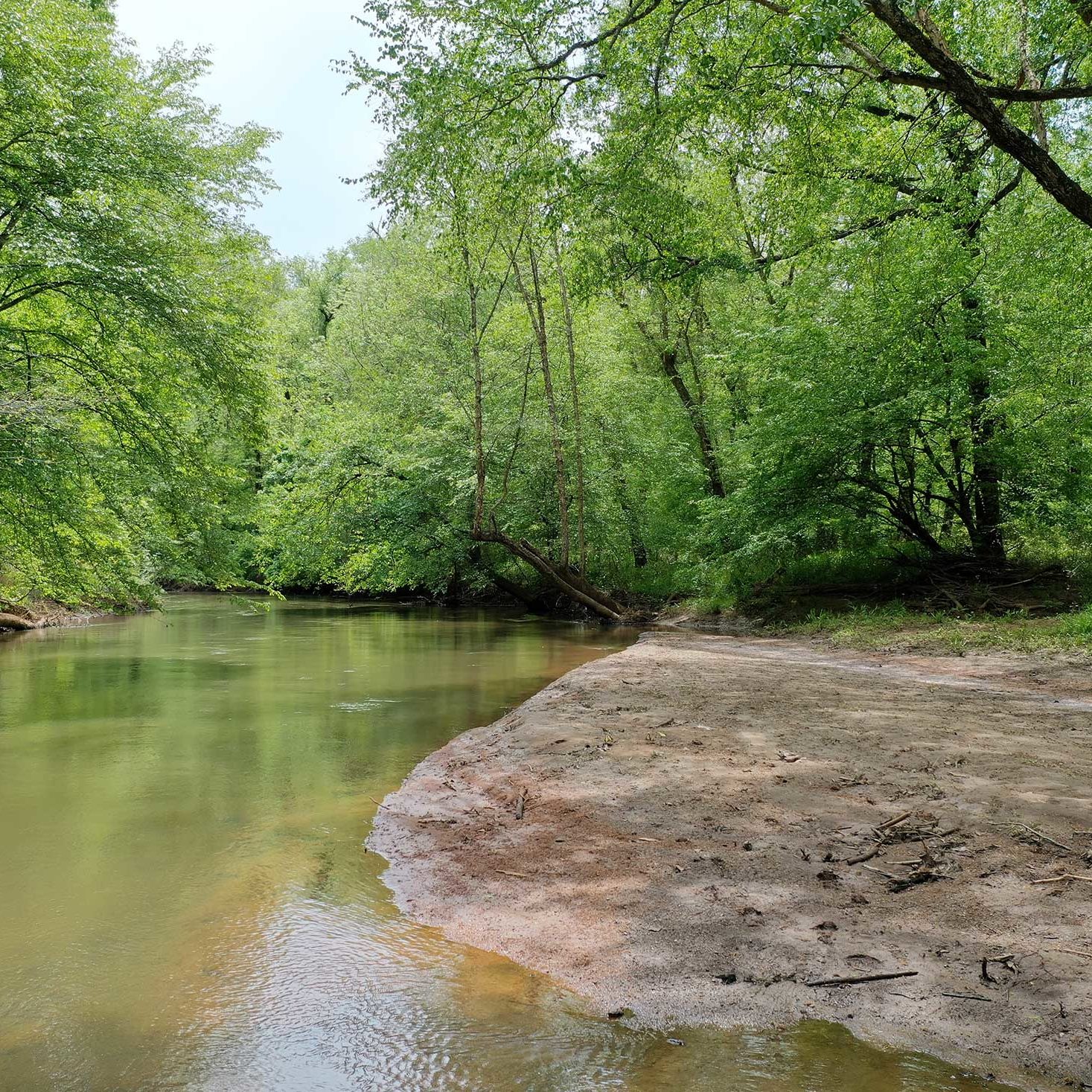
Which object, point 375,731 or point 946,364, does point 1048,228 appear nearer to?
point 946,364

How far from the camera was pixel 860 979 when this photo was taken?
3.08 m

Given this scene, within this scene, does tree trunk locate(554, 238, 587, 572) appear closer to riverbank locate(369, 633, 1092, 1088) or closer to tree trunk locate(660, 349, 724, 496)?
tree trunk locate(660, 349, 724, 496)

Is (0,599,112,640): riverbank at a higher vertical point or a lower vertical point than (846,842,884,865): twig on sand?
higher

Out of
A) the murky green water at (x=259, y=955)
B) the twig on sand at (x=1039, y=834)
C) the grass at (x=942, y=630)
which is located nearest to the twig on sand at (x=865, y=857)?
the twig on sand at (x=1039, y=834)

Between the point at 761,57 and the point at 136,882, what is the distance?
9.91 m

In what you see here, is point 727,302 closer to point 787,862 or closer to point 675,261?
point 675,261

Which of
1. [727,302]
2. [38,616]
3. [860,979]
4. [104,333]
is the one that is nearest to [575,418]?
[727,302]

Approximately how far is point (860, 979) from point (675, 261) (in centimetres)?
980

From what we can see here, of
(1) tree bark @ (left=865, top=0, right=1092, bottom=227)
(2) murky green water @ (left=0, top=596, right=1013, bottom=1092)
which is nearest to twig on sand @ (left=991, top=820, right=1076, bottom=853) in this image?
(2) murky green water @ (left=0, top=596, right=1013, bottom=1092)

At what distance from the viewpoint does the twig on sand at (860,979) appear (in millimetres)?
3072

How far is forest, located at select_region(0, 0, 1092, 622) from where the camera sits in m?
9.39

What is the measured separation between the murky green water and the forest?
5.05 m

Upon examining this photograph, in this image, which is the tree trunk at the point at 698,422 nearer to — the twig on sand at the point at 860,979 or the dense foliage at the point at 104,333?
the dense foliage at the point at 104,333

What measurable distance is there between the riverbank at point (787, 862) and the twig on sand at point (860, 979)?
18 mm
